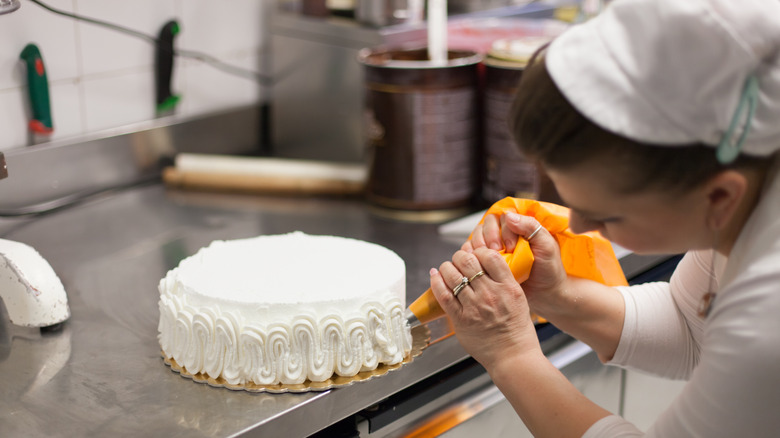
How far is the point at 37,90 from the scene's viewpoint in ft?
5.00

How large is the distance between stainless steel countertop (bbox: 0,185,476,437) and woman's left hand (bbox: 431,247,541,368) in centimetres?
12

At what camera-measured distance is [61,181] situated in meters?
1.62

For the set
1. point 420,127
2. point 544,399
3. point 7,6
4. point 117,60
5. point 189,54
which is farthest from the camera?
point 189,54

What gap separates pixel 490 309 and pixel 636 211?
0.79 ft

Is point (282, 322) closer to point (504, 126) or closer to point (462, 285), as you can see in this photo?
point (462, 285)

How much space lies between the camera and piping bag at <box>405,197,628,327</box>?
1055mm

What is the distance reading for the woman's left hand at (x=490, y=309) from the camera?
37.6 inches

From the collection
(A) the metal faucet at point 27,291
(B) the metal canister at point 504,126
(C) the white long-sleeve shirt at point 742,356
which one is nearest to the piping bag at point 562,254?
(C) the white long-sleeve shirt at point 742,356

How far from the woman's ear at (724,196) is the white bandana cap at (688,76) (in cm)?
3

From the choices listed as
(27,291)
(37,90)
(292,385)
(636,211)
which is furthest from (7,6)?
(636,211)

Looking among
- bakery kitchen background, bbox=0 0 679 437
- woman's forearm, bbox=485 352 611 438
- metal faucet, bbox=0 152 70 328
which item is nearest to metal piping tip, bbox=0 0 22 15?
bakery kitchen background, bbox=0 0 679 437

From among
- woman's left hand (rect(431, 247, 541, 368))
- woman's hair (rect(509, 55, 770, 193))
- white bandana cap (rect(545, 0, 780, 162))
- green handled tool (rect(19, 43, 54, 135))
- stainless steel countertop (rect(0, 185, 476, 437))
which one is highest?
white bandana cap (rect(545, 0, 780, 162))

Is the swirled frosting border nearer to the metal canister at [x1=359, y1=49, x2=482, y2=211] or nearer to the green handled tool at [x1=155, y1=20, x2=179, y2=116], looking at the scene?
the metal canister at [x1=359, y1=49, x2=482, y2=211]

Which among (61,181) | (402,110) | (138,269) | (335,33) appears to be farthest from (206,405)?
(335,33)
